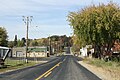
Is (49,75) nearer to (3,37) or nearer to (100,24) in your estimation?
(100,24)

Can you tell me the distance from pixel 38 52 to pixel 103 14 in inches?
4918

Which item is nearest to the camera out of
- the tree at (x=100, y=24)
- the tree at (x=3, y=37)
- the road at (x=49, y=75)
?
the road at (x=49, y=75)

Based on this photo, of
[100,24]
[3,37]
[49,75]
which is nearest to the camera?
[49,75]

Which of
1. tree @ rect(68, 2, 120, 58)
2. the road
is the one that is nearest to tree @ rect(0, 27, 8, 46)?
tree @ rect(68, 2, 120, 58)

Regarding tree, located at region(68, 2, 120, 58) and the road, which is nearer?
the road

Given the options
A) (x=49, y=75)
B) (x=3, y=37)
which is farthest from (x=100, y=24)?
(x=3, y=37)

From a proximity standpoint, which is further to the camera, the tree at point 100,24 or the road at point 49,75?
the tree at point 100,24

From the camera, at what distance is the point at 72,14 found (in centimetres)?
5144

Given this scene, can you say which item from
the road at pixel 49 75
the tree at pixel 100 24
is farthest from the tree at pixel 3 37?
the road at pixel 49 75

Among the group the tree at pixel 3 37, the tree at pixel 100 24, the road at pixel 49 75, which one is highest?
the tree at pixel 3 37

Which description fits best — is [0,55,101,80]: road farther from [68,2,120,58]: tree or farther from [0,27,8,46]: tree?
[0,27,8,46]: tree

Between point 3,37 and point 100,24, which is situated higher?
point 3,37

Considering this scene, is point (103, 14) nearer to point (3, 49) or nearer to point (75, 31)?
point (75, 31)

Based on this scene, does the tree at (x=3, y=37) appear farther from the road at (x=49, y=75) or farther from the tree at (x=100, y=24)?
the road at (x=49, y=75)
